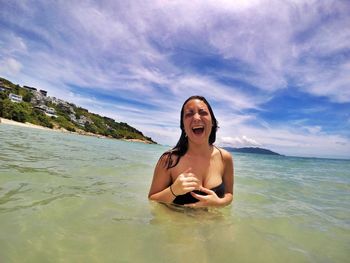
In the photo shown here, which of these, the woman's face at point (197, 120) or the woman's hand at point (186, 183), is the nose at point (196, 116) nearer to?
the woman's face at point (197, 120)

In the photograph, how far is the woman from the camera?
3.46 meters

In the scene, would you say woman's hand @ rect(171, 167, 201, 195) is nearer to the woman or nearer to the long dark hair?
the woman

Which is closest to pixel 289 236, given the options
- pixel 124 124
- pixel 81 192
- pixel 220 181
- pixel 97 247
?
pixel 220 181

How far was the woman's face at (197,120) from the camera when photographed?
352 centimetres

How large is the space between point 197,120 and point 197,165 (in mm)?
727

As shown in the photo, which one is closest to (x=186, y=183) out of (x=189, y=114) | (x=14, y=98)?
(x=189, y=114)

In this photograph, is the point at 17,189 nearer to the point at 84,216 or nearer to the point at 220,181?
the point at 84,216

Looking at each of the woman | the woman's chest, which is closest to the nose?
the woman

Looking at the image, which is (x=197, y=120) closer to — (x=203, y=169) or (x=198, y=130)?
(x=198, y=130)

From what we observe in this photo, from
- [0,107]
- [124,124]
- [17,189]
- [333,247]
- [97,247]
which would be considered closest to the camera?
[97,247]

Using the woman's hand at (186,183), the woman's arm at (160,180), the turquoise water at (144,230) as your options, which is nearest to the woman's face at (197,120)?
the woman's arm at (160,180)

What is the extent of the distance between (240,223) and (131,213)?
4.89ft

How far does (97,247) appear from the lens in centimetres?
217

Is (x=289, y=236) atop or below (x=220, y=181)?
below
